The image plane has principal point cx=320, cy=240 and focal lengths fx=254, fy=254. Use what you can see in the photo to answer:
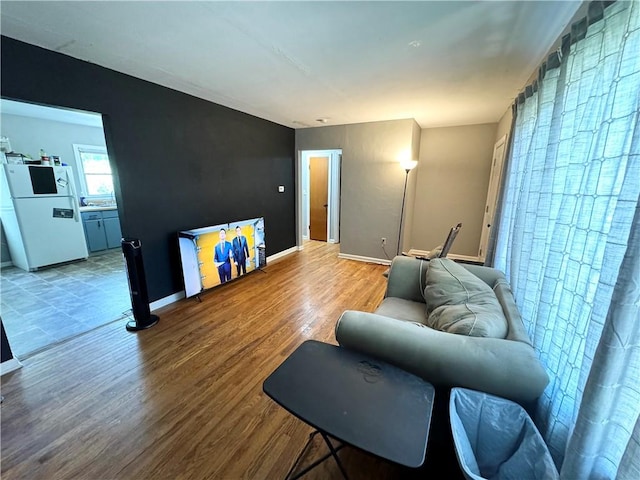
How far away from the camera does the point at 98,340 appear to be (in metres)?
2.38

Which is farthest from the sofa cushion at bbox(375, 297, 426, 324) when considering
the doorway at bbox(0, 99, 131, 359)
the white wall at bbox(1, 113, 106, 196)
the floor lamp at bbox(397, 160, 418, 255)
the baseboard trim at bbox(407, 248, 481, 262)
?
the white wall at bbox(1, 113, 106, 196)

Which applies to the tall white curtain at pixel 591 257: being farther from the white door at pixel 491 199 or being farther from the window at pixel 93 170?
the window at pixel 93 170

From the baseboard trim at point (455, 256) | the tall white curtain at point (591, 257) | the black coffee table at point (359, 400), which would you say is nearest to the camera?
the tall white curtain at point (591, 257)

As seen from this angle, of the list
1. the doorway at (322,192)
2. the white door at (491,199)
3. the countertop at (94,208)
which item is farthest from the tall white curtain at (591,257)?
the countertop at (94,208)

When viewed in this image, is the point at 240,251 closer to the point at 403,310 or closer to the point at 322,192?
the point at 403,310

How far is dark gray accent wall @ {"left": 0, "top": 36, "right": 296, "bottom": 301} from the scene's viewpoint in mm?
2080

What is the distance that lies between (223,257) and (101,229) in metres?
→ 3.51

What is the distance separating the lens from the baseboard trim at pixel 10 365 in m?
1.95

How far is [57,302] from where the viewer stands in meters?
3.07

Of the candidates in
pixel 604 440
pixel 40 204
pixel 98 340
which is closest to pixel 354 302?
pixel 604 440

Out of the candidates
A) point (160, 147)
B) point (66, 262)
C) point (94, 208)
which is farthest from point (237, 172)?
point (66, 262)

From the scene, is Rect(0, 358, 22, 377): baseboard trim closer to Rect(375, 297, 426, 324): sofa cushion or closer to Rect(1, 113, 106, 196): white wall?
Rect(375, 297, 426, 324): sofa cushion

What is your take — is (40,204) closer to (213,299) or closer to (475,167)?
(213,299)

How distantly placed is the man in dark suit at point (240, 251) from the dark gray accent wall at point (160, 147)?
37 centimetres
